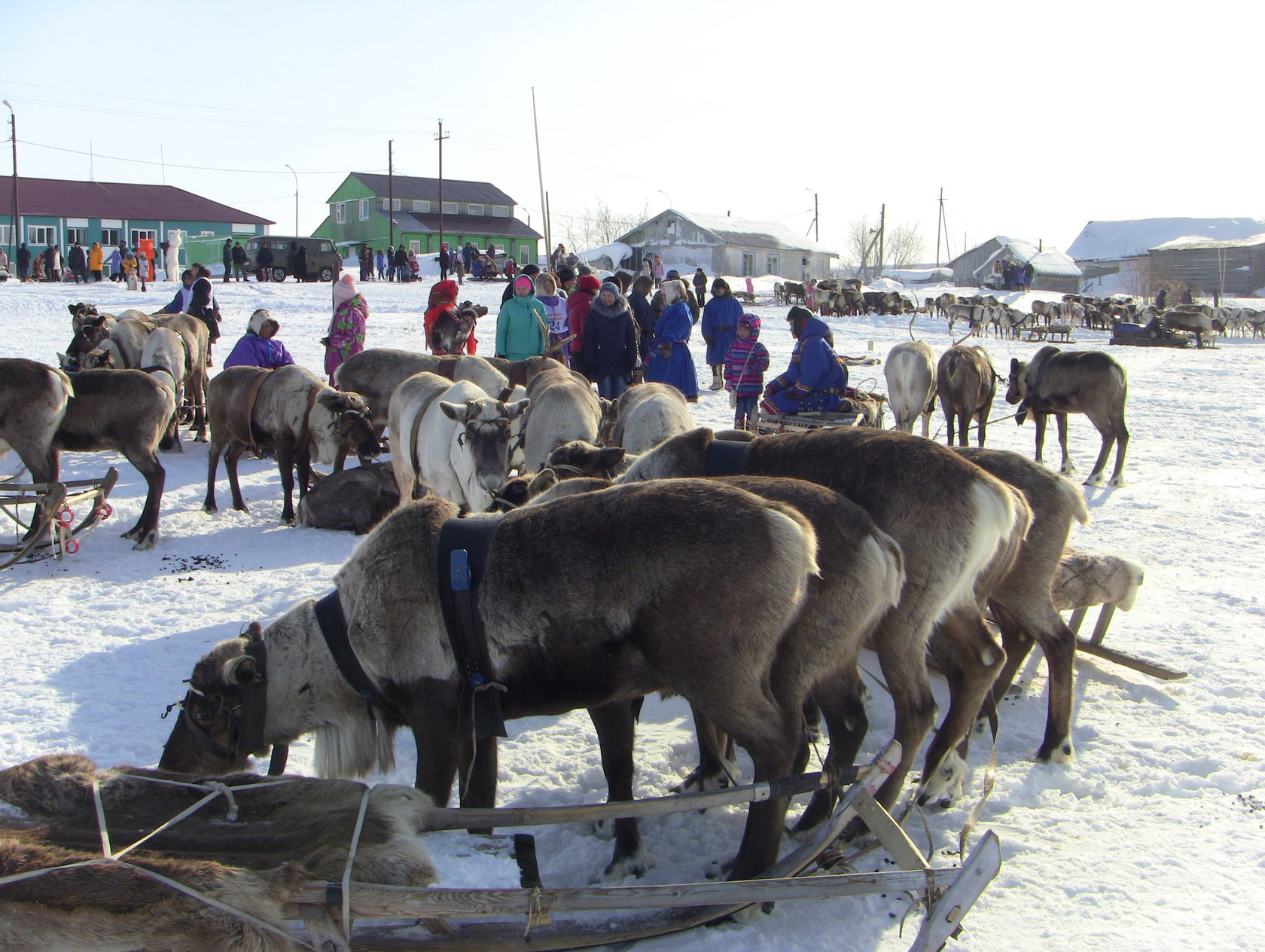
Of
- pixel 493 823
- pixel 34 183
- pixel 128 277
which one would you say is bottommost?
pixel 493 823

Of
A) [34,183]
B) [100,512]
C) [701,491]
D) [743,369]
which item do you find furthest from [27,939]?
[34,183]

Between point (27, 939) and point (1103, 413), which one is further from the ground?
point (1103, 413)

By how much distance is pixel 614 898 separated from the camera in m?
2.41

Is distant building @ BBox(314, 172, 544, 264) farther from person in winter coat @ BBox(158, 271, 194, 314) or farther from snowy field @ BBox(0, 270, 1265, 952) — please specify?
snowy field @ BBox(0, 270, 1265, 952)

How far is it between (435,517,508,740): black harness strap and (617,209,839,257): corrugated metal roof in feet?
177

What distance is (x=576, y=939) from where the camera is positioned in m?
→ 2.60

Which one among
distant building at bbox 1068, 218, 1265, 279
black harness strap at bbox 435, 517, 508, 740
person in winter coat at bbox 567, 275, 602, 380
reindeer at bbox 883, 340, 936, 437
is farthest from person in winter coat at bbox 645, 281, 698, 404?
distant building at bbox 1068, 218, 1265, 279

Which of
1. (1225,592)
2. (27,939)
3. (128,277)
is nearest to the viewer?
(27,939)

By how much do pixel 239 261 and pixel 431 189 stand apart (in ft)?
94.1

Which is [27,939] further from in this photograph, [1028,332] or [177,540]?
[1028,332]

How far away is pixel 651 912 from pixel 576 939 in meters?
0.33

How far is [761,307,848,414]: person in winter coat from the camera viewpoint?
880 centimetres

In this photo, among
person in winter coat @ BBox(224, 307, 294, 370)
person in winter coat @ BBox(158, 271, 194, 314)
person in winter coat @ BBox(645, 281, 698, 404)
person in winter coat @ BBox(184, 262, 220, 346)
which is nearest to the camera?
person in winter coat @ BBox(224, 307, 294, 370)

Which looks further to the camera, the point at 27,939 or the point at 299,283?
the point at 299,283
